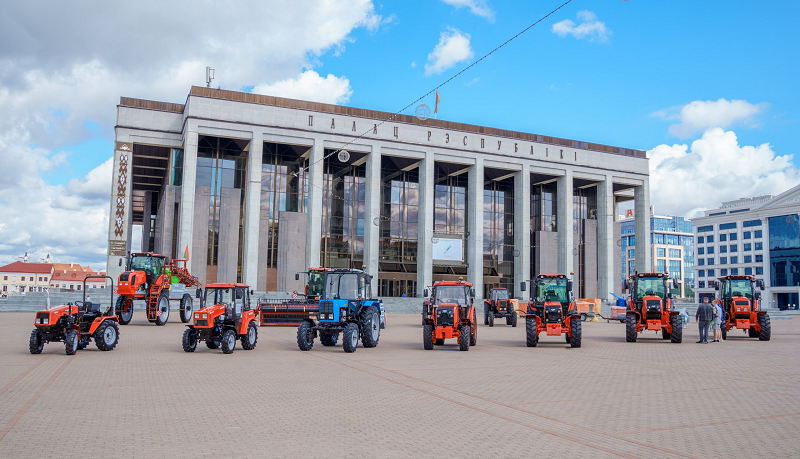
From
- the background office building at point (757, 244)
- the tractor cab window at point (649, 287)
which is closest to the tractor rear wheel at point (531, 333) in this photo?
the tractor cab window at point (649, 287)

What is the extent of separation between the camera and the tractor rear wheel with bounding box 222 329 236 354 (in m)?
16.6

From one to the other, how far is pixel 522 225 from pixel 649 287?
35841 mm

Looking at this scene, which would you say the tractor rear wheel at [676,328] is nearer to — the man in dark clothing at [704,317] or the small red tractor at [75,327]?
Answer: the man in dark clothing at [704,317]

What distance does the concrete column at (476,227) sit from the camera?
5572 cm

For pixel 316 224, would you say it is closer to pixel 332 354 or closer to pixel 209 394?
pixel 332 354

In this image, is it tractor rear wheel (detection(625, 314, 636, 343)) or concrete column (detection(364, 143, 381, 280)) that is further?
concrete column (detection(364, 143, 381, 280))

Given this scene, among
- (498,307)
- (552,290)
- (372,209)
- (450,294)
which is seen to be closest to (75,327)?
(450,294)

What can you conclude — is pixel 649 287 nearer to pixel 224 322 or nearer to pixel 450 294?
pixel 450 294

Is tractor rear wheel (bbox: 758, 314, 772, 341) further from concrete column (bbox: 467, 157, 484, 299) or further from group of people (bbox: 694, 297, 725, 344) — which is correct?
concrete column (bbox: 467, 157, 484, 299)

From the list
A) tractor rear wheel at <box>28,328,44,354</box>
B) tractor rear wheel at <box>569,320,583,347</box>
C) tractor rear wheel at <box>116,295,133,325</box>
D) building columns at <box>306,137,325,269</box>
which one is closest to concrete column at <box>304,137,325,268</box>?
building columns at <box>306,137,325,269</box>

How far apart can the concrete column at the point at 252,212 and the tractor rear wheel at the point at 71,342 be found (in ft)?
104

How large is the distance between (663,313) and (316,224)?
32427mm

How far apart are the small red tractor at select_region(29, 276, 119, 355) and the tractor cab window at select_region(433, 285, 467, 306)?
944 centimetres

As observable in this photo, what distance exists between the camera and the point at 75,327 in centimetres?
1580
